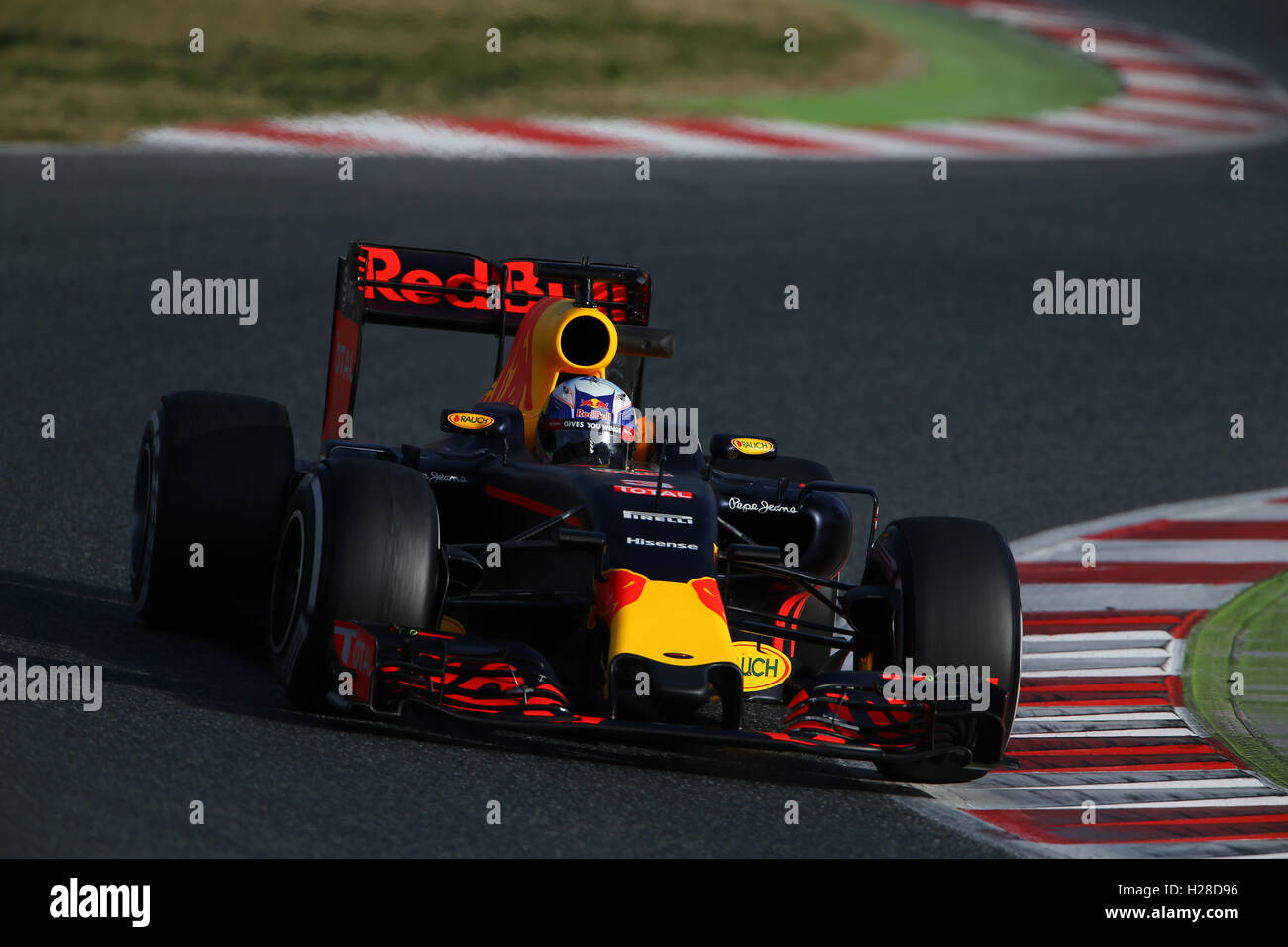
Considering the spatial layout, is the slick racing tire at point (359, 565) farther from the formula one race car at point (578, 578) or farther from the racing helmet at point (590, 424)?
the racing helmet at point (590, 424)

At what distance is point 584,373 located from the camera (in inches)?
285

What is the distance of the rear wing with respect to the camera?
8055 mm

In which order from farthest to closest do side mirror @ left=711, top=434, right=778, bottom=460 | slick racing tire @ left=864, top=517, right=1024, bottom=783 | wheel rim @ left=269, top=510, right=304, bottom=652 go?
side mirror @ left=711, top=434, right=778, bottom=460 → wheel rim @ left=269, top=510, right=304, bottom=652 → slick racing tire @ left=864, top=517, right=1024, bottom=783

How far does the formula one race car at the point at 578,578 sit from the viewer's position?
5.71 meters

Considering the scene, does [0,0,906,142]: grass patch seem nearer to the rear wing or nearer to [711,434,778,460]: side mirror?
the rear wing

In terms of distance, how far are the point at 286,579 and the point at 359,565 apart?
754 mm

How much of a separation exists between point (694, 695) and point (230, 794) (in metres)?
1.33

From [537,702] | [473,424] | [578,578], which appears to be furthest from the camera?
[473,424]

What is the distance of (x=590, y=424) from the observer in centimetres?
683

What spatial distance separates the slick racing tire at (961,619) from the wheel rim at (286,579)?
1914 millimetres

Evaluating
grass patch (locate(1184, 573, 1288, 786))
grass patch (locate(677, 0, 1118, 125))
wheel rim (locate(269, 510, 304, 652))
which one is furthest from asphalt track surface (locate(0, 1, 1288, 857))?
grass patch (locate(677, 0, 1118, 125))

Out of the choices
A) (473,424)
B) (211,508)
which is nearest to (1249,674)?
(473,424)

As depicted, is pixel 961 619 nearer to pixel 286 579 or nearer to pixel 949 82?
pixel 286 579

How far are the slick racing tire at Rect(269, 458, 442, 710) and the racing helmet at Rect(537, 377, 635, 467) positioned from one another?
0.91m
